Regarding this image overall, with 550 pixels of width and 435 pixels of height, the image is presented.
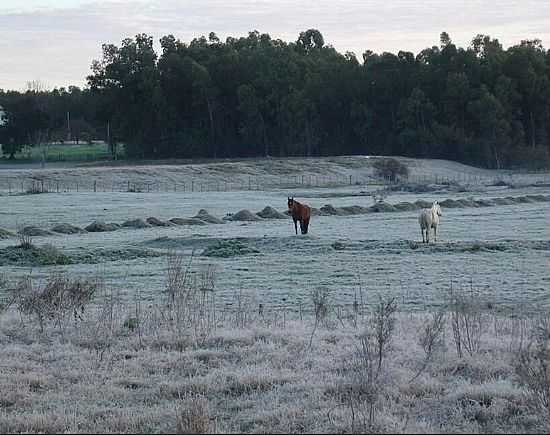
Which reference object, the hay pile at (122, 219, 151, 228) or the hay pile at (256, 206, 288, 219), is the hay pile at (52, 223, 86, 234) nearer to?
the hay pile at (122, 219, 151, 228)

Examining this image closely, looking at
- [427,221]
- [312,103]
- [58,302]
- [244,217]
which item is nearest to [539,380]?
[58,302]

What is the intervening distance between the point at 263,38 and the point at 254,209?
71.7 m

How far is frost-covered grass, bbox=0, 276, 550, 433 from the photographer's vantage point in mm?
8812

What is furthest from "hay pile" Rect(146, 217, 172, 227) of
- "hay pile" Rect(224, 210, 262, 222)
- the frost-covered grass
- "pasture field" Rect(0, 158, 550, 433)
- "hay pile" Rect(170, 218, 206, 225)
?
the frost-covered grass

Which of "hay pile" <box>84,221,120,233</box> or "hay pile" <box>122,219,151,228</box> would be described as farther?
"hay pile" <box>122,219,151,228</box>

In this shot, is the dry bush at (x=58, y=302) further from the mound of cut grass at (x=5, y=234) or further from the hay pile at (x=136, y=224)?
the hay pile at (x=136, y=224)

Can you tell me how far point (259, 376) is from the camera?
34.9 feet

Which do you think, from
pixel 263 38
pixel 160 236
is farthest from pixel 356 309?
pixel 263 38

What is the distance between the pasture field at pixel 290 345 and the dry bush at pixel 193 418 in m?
0.03

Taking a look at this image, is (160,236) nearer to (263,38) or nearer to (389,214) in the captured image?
(389,214)

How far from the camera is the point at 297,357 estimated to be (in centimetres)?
1196

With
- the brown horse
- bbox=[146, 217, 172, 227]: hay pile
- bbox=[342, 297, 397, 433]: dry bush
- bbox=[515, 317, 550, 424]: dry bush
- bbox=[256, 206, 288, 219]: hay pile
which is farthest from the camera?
bbox=[256, 206, 288, 219]: hay pile

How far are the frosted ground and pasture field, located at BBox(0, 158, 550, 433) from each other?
0.13 metres

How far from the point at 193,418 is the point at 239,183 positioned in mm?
74999
